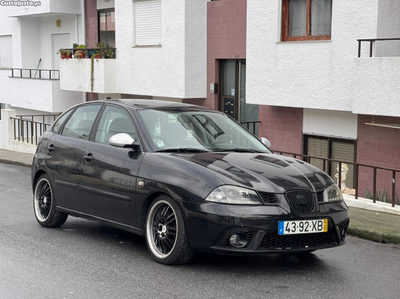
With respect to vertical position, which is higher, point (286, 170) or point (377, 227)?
point (286, 170)

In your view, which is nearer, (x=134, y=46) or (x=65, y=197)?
(x=65, y=197)

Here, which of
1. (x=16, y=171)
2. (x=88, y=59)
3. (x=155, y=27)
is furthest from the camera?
(x=88, y=59)

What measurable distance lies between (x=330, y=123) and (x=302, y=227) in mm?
8909

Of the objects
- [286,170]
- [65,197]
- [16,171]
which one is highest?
[286,170]

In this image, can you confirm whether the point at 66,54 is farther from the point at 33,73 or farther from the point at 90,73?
the point at 33,73

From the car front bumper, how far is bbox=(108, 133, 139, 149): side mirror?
1.05m

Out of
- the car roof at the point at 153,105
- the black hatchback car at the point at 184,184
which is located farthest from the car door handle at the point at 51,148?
the car roof at the point at 153,105

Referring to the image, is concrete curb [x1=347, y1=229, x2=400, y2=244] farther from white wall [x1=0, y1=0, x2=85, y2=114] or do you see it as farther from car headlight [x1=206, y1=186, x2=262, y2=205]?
white wall [x1=0, y1=0, x2=85, y2=114]

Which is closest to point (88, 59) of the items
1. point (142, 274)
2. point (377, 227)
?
point (377, 227)

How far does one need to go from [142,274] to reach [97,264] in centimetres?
65

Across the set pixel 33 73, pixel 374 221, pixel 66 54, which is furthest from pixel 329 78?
pixel 33 73

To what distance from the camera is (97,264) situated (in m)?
7.06

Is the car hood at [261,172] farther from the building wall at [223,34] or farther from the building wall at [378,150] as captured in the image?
the building wall at [223,34]

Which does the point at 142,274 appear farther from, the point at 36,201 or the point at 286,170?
the point at 36,201
